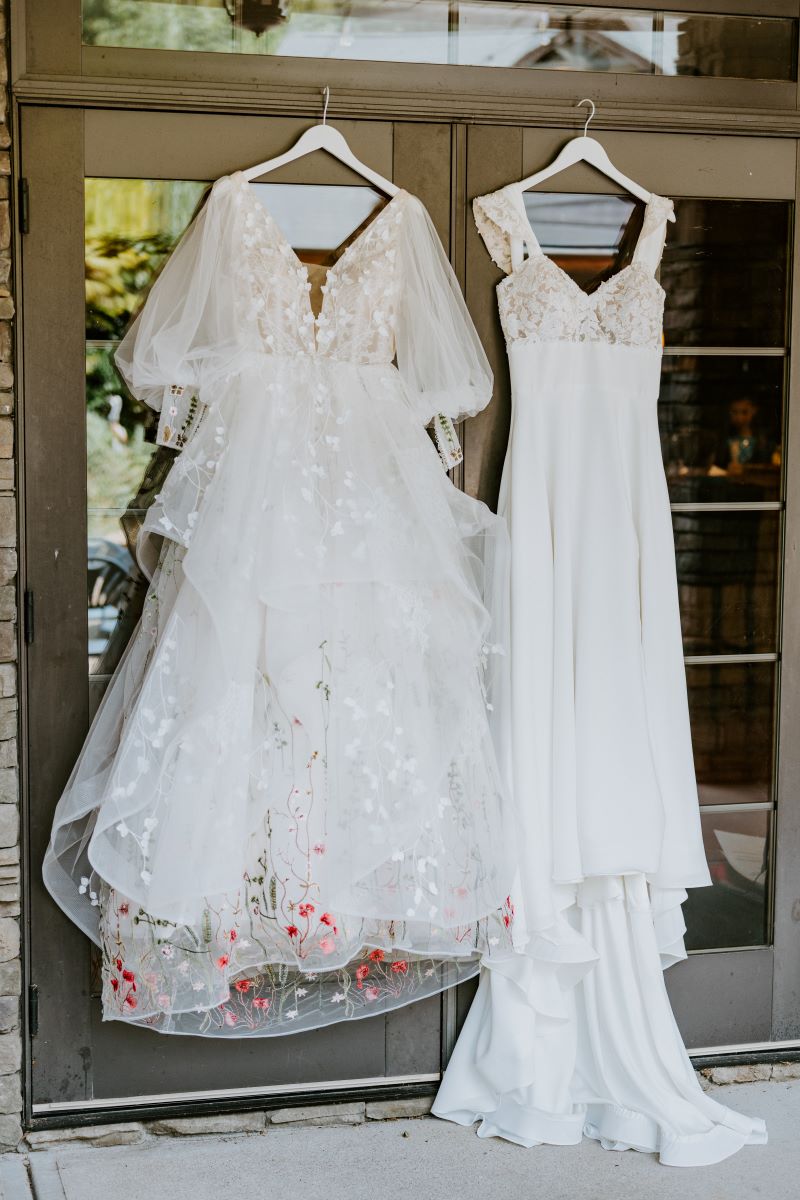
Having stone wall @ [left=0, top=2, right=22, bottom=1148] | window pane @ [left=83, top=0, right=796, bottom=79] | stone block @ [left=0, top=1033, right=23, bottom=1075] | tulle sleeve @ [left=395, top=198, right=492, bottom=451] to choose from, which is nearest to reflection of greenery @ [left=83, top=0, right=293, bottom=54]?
window pane @ [left=83, top=0, right=796, bottom=79]

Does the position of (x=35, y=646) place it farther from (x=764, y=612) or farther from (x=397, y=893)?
(x=764, y=612)

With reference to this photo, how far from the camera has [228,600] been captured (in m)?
2.33

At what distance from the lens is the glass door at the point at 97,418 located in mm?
2570

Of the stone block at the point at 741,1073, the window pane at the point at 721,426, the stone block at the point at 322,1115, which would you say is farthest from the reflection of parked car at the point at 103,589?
the stone block at the point at 741,1073

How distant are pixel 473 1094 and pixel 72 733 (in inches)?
47.8

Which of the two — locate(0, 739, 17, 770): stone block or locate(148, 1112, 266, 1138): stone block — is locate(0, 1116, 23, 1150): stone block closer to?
locate(148, 1112, 266, 1138): stone block

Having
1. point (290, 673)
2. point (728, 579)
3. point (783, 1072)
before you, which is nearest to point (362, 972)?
point (290, 673)

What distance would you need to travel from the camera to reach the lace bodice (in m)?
2.65

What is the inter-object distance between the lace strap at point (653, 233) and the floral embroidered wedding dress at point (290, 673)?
487mm

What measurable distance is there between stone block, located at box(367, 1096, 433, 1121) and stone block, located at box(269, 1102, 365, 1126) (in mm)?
23

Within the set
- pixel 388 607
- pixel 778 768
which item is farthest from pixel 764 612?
pixel 388 607

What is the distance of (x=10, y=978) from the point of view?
2.62 meters

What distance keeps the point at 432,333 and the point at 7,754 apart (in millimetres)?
1287

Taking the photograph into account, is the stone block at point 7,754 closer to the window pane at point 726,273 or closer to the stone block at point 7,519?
the stone block at point 7,519
